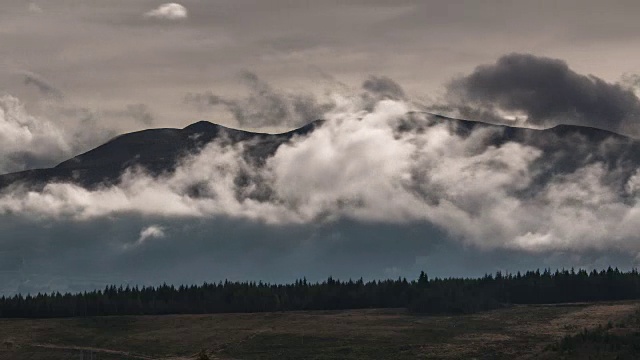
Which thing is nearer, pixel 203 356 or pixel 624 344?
pixel 203 356

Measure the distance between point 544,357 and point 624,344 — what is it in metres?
12.4

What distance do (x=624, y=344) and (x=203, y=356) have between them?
78.0 m

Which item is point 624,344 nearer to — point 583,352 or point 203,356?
point 583,352

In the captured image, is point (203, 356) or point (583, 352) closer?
point (203, 356)

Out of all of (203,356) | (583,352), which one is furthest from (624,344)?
(203,356)

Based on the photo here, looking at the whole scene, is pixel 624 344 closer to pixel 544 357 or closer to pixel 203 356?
pixel 544 357

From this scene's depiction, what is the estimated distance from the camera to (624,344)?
19662 centimetres

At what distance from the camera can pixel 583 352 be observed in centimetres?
19450

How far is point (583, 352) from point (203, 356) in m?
71.6

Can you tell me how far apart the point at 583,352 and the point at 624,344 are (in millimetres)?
7160

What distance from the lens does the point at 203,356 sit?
484ft

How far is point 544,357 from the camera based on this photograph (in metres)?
198

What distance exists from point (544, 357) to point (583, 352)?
6314 millimetres
